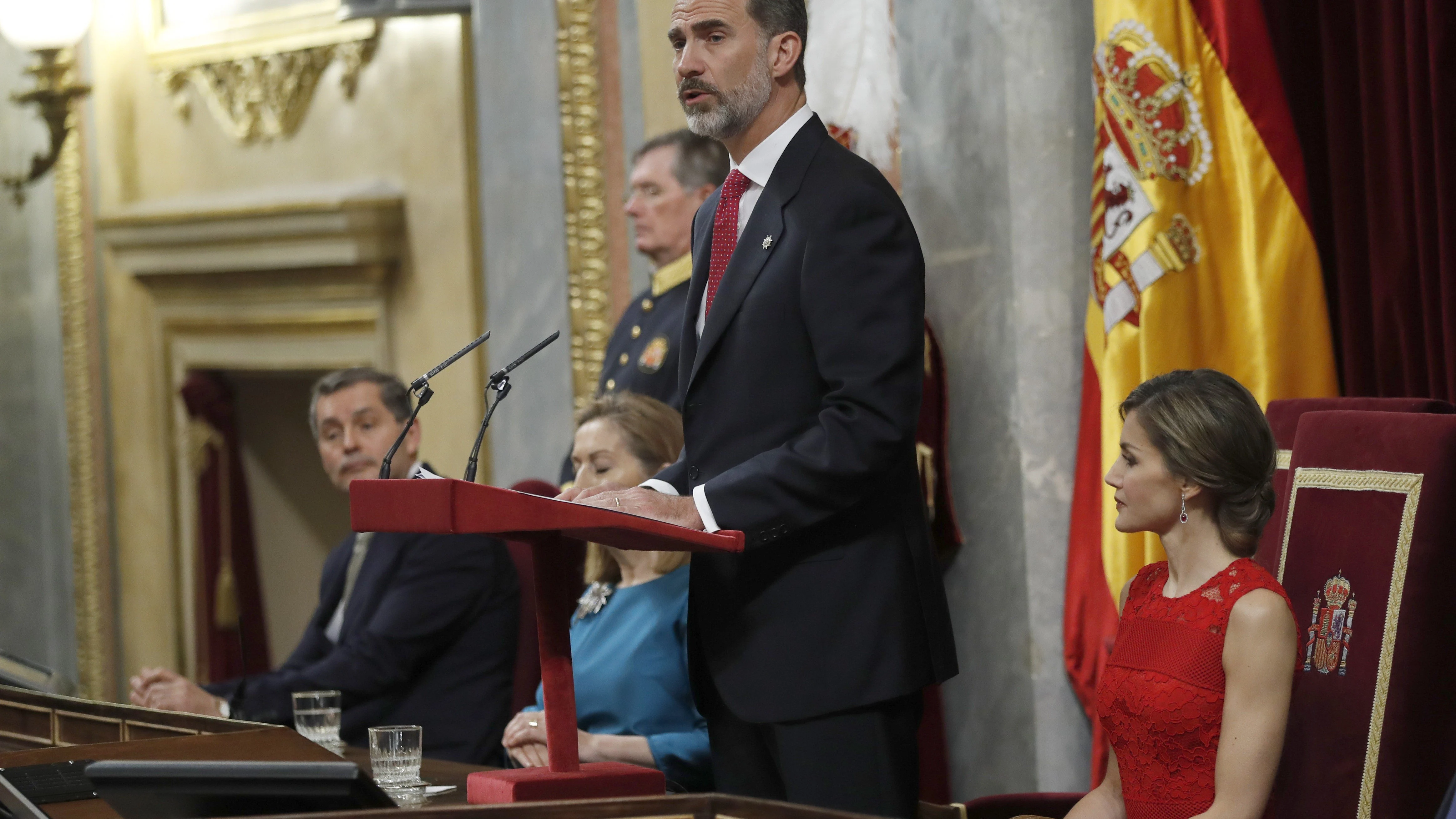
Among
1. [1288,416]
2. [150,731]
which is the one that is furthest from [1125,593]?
[150,731]

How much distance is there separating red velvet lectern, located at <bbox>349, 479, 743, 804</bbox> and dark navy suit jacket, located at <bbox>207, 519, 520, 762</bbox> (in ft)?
4.67

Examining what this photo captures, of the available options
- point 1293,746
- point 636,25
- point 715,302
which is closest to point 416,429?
point 636,25

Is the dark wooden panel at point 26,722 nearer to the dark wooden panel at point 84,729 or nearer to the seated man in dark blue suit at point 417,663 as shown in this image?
the dark wooden panel at point 84,729

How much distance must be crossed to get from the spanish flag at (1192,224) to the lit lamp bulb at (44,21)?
411 centimetres

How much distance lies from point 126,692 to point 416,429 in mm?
3434

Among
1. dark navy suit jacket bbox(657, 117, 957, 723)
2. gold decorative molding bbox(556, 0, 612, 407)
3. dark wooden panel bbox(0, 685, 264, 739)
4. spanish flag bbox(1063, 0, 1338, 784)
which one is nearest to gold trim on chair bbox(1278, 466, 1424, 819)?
dark navy suit jacket bbox(657, 117, 957, 723)

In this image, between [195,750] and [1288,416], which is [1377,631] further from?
[195,750]

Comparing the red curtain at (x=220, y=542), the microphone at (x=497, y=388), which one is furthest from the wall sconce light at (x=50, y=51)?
the microphone at (x=497, y=388)

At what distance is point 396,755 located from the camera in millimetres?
2332

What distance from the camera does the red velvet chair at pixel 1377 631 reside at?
79.0 inches

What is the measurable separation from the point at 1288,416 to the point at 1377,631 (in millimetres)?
444

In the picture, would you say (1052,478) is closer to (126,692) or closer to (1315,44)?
(1315,44)

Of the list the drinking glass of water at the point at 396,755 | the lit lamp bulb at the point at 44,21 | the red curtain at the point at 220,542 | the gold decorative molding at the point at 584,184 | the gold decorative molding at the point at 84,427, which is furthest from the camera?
the gold decorative molding at the point at 84,427

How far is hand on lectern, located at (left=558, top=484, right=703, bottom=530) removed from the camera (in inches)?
68.7
